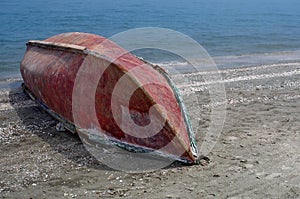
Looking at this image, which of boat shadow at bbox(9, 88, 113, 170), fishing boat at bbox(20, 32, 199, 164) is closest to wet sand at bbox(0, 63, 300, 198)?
boat shadow at bbox(9, 88, 113, 170)

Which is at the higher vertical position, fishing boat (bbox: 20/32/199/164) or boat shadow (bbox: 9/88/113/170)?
fishing boat (bbox: 20/32/199/164)

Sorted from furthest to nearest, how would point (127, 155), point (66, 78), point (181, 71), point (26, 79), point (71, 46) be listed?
point (181, 71) → point (26, 79) → point (71, 46) → point (66, 78) → point (127, 155)

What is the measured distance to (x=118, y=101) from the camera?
552cm

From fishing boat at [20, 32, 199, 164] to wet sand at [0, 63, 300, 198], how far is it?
325mm

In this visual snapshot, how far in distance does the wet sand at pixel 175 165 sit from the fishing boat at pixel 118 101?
0.32 metres

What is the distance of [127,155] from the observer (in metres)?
5.60

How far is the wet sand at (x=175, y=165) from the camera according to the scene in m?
4.69

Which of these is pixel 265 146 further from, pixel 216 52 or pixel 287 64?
pixel 216 52

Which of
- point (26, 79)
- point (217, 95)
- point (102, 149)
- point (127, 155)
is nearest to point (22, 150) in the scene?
point (102, 149)

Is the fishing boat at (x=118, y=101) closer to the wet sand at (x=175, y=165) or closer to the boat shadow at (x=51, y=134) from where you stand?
the boat shadow at (x=51, y=134)

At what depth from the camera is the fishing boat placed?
17.3 ft

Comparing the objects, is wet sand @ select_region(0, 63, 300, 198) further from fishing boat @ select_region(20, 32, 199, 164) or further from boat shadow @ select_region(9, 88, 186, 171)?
fishing boat @ select_region(20, 32, 199, 164)

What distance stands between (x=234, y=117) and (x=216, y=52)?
34.4 feet

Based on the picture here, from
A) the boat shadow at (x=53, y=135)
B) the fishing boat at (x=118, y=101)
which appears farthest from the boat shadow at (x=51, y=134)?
the fishing boat at (x=118, y=101)
